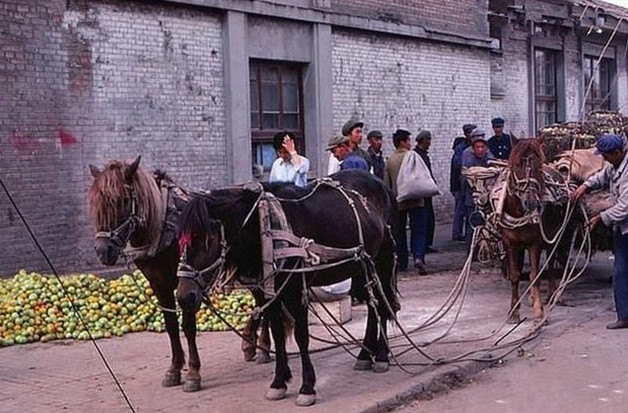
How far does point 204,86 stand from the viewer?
14117 millimetres

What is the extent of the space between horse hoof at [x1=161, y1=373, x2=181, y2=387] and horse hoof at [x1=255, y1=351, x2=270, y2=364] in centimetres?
94

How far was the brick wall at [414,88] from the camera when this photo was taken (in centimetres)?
1717

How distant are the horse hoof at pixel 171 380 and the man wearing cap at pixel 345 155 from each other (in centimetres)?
386

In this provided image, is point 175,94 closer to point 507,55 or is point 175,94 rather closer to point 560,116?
point 507,55

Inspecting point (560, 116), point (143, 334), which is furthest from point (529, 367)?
point (560, 116)

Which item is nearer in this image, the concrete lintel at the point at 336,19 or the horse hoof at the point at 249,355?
the horse hoof at the point at 249,355

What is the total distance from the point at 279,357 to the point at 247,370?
42.2 inches

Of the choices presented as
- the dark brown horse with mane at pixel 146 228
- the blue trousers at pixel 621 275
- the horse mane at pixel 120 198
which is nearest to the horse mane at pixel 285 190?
the dark brown horse with mane at pixel 146 228

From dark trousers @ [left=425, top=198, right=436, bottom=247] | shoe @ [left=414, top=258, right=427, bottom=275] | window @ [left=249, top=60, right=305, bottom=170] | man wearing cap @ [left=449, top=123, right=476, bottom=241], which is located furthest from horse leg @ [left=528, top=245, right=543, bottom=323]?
window @ [left=249, top=60, right=305, bottom=170]

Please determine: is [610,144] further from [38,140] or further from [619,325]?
[38,140]

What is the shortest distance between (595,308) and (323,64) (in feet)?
25.4

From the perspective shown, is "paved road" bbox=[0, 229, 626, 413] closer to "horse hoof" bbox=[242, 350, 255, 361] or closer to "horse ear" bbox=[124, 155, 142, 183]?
"horse hoof" bbox=[242, 350, 255, 361]

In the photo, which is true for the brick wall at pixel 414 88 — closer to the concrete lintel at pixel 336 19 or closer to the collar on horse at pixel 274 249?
the concrete lintel at pixel 336 19

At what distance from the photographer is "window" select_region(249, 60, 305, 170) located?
15.4m
